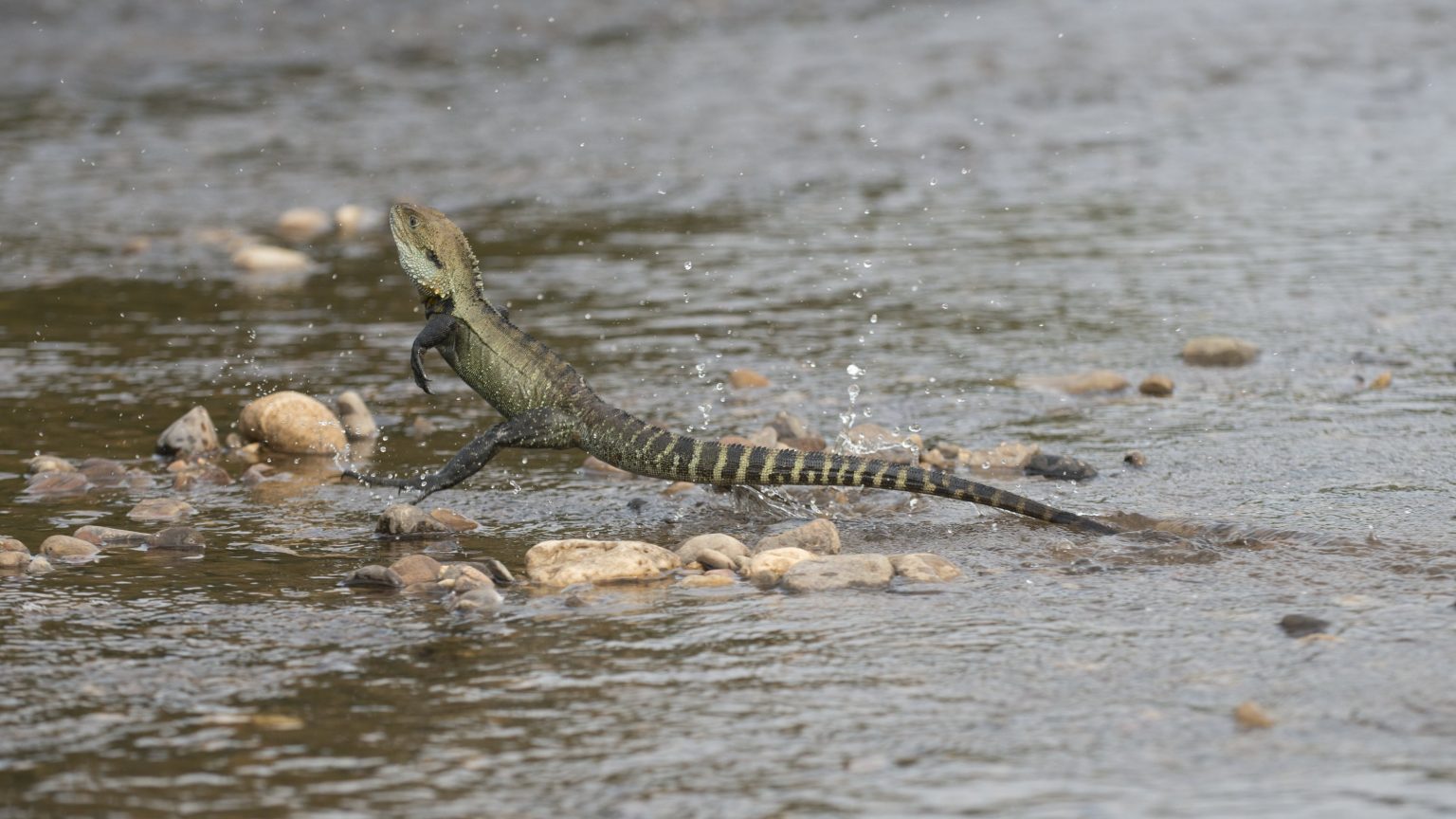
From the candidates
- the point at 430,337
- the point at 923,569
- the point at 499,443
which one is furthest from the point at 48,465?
the point at 923,569

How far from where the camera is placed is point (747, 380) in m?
9.56

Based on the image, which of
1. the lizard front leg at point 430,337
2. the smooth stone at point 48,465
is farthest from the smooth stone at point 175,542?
the smooth stone at point 48,465

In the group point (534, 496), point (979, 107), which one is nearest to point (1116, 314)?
point (534, 496)

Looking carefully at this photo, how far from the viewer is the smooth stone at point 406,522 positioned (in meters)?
6.96

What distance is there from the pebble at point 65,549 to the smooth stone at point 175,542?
0.24 metres

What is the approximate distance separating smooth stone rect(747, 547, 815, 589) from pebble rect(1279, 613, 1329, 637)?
5.46ft

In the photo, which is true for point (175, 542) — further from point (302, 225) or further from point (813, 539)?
point (302, 225)

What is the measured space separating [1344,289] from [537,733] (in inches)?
319

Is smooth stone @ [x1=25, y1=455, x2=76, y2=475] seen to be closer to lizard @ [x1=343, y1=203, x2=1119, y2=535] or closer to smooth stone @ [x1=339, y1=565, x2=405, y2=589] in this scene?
lizard @ [x1=343, y1=203, x2=1119, y2=535]

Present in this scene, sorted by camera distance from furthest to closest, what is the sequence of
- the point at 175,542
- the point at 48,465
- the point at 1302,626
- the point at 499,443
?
the point at 48,465
the point at 499,443
the point at 175,542
the point at 1302,626

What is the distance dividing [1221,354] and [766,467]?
3770mm

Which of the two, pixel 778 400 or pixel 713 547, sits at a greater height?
pixel 778 400

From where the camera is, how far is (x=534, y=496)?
25.5 feet

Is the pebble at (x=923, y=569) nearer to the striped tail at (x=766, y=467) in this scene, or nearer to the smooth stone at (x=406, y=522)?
the striped tail at (x=766, y=467)
